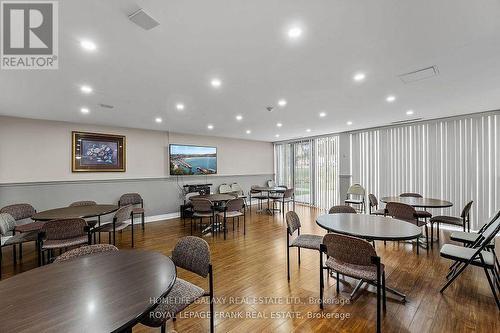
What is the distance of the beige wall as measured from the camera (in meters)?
4.30

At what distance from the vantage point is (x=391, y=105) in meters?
3.88

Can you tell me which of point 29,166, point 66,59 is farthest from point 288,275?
point 29,166

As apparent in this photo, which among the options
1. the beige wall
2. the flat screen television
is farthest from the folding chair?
the beige wall

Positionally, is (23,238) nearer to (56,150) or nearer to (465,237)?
(56,150)

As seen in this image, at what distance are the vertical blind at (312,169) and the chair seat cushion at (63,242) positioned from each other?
6.82 meters

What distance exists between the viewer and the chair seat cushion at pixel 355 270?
1834mm

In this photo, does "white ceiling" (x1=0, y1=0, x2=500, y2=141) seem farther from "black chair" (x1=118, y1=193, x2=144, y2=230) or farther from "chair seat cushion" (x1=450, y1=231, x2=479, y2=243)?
"black chair" (x1=118, y1=193, x2=144, y2=230)

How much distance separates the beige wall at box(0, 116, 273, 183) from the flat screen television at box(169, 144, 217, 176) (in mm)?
221

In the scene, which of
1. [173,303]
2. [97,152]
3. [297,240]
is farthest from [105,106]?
[297,240]

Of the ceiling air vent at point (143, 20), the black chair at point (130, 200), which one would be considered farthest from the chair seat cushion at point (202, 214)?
the ceiling air vent at point (143, 20)

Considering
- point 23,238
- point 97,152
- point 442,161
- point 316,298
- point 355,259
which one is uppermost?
point 97,152

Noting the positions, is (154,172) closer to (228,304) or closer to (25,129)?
(25,129)

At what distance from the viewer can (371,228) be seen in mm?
2352

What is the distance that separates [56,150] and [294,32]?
18.7 ft
